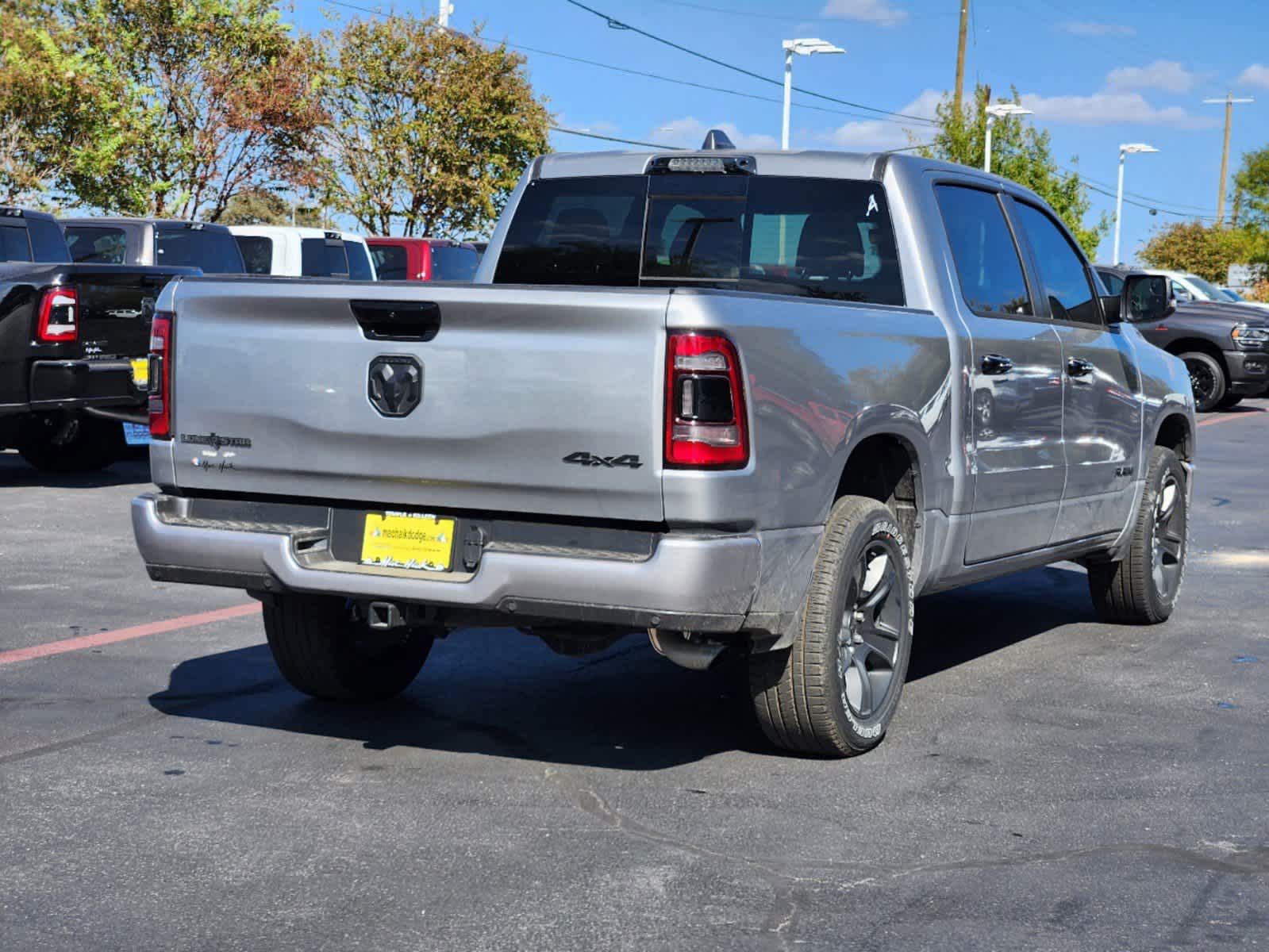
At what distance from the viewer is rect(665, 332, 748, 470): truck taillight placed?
458 centimetres

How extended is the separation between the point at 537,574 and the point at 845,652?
3.80 feet

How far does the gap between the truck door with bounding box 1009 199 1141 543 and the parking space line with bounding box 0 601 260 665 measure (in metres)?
3.64

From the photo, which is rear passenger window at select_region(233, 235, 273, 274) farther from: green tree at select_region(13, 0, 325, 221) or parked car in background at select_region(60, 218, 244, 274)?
green tree at select_region(13, 0, 325, 221)

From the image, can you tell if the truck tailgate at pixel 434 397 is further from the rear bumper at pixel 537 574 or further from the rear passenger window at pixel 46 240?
the rear passenger window at pixel 46 240

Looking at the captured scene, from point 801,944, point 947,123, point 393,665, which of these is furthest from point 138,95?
point 947,123

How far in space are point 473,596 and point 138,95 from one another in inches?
1041

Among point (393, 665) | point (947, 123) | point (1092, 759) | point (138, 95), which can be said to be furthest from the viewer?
point (947, 123)

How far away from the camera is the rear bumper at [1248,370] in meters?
24.0

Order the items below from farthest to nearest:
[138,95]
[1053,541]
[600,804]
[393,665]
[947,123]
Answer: [947,123] → [138,95] → [1053,541] → [393,665] → [600,804]

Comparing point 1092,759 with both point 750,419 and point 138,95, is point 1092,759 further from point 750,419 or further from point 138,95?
point 138,95

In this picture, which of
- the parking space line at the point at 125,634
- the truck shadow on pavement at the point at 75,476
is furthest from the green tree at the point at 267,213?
the parking space line at the point at 125,634

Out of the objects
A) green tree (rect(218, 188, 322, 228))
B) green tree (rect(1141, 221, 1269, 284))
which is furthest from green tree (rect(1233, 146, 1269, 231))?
green tree (rect(218, 188, 322, 228))

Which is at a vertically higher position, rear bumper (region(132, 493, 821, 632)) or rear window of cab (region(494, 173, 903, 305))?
rear window of cab (region(494, 173, 903, 305))

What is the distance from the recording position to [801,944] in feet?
12.6
